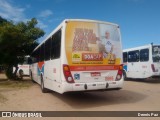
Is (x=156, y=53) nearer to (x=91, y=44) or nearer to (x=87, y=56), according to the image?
(x=91, y=44)

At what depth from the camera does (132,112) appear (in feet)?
24.5

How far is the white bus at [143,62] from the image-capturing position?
16.9m

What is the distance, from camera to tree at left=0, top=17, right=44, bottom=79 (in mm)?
18188

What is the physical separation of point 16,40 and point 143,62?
1060cm

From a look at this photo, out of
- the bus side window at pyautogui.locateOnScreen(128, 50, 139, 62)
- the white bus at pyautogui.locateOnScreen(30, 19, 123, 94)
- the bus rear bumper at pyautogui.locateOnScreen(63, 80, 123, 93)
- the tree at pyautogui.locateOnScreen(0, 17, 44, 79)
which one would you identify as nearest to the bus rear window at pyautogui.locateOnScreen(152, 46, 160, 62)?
the bus side window at pyautogui.locateOnScreen(128, 50, 139, 62)

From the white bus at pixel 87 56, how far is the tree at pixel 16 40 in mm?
9982

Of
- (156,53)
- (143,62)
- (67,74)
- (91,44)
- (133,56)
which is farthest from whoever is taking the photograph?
(133,56)

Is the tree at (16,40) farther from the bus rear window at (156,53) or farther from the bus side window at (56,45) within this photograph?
the bus rear window at (156,53)

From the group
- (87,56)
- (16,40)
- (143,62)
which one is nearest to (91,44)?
(87,56)

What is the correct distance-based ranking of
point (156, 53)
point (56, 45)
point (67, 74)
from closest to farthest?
point (67, 74) → point (56, 45) → point (156, 53)

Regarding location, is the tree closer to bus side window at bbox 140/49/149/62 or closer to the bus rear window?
bus side window at bbox 140/49/149/62

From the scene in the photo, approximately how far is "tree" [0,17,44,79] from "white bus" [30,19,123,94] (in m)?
9.98

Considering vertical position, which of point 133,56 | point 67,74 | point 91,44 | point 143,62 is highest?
point 91,44

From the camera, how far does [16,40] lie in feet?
61.9
